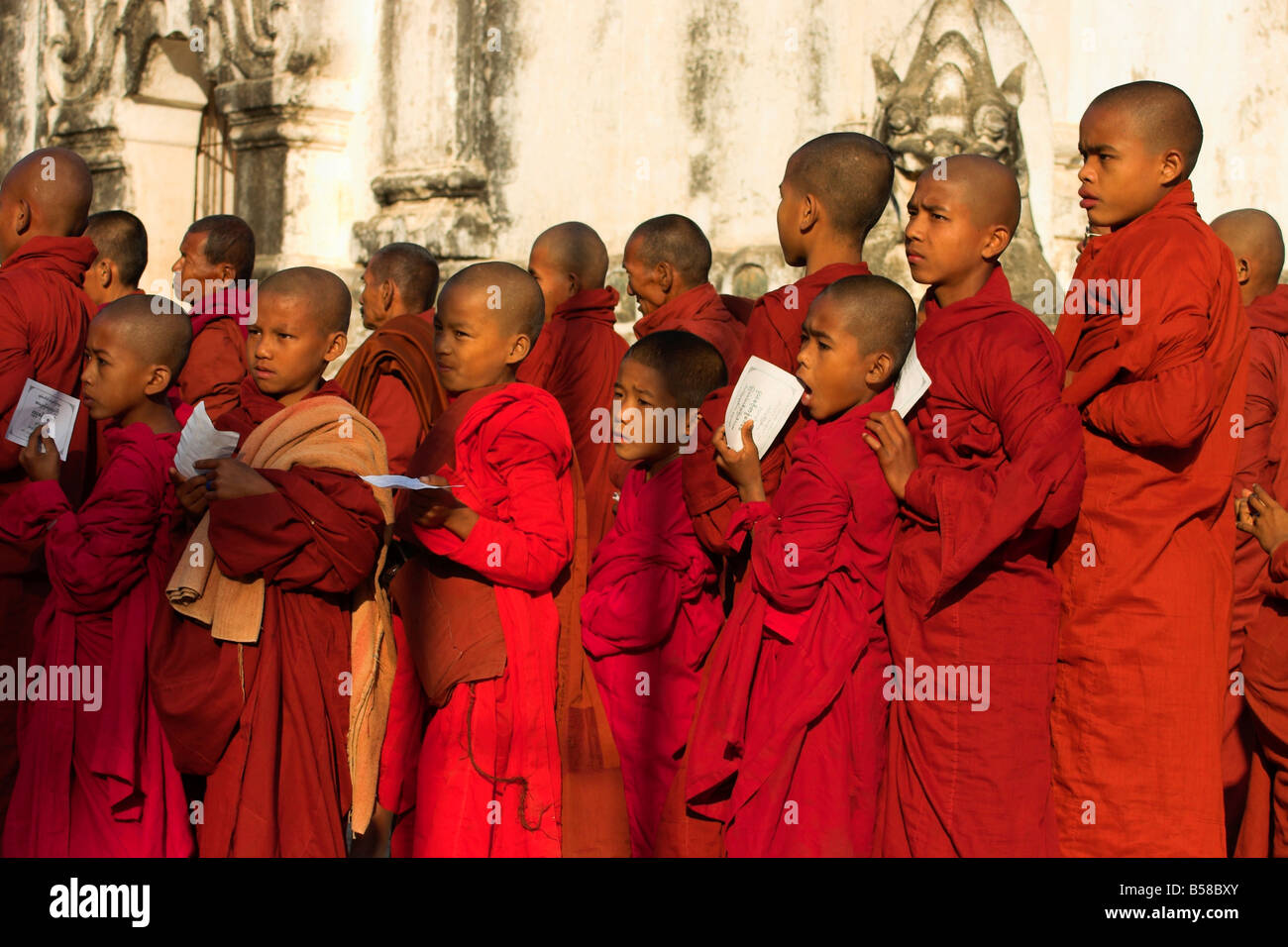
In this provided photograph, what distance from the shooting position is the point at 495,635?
4117mm

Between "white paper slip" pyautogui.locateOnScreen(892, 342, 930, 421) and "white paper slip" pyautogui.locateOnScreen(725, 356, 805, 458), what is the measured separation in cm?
24

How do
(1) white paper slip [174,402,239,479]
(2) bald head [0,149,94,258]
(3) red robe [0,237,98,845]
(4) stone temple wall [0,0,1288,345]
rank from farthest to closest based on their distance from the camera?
(4) stone temple wall [0,0,1288,345] → (2) bald head [0,149,94,258] → (3) red robe [0,237,98,845] → (1) white paper slip [174,402,239,479]

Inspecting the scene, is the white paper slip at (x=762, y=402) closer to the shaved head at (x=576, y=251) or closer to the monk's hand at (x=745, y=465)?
the monk's hand at (x=745, y=465)

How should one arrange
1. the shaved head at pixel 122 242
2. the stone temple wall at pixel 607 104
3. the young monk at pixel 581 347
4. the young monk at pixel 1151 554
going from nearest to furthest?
the young monk at pixel 1151 554, the shaved head at pixel 122 242, the young monk at pixel 581 347, the stone temple wall at pixel 607 104

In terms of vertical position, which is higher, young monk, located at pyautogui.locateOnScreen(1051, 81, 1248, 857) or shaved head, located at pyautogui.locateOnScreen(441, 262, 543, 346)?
shaved head, located at pyautogui.locateOnScreen(441, 262, 543, 346)

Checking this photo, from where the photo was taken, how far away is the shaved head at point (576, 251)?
663 centimetres

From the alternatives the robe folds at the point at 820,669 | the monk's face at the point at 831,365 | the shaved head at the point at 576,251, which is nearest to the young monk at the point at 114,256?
the shaved head at the point at 576,251

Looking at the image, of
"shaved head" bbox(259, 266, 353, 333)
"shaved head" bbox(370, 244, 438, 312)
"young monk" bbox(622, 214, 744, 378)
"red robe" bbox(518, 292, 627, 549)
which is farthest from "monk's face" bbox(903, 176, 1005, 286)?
"shaved head" bbox(370, 244, 438, 312)

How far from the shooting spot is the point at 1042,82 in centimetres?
752

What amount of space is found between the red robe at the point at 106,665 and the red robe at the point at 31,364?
1.16ft

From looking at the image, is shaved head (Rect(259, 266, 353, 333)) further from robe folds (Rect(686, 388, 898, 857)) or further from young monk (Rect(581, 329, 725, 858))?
robe folds (Rect(686, 388, 898, 857))

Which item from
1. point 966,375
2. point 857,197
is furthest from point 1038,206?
point 966,375

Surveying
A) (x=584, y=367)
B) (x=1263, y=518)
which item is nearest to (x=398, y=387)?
(x=584, y=367)

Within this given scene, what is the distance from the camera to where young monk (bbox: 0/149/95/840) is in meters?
4.66
